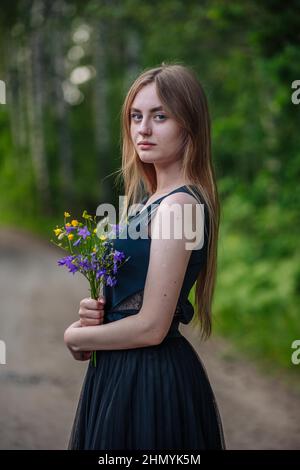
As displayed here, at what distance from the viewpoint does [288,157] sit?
24.8 ft

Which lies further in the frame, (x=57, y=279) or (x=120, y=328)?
(x=57, y=279)

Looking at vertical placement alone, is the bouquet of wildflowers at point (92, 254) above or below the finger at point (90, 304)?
above

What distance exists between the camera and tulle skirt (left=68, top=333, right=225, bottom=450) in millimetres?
2486

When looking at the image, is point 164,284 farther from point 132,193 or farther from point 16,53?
point 16,53

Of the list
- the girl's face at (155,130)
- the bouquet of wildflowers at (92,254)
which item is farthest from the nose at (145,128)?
the bouquet of wildflowers at (92,254)

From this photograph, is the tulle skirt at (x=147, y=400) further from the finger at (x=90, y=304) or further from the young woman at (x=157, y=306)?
the finger at (x=90, y=304)

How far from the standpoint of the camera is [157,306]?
236 cm

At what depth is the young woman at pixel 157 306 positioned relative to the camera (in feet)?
7.84

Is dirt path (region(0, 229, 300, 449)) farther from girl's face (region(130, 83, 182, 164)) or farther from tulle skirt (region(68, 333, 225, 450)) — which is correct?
girl's face (region(130, 83, 182, 164))

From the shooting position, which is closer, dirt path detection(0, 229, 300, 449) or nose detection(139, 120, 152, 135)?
nose detection(139, 120, 152, 135)

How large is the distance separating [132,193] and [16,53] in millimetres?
22184

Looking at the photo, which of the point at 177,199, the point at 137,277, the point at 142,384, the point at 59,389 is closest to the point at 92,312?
the point at 137,277

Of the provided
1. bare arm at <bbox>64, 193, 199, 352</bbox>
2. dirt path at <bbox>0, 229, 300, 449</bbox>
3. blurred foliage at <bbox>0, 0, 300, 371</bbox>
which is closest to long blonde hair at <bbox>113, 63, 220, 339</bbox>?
bare arm at <bbox>64, 193, 199, 352</bbox>
